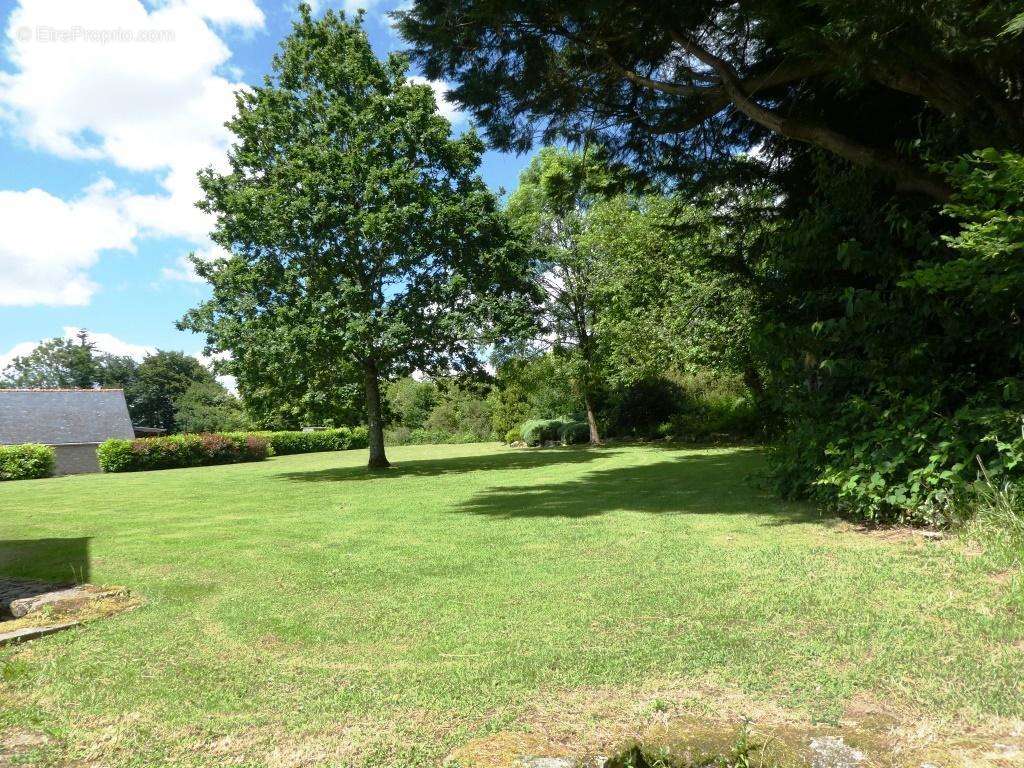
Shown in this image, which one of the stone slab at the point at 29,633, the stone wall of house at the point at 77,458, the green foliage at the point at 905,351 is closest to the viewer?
the stone slab at the point at 29,633

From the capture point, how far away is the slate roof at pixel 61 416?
3362 centimetres

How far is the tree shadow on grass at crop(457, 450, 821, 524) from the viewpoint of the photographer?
844 centimetres

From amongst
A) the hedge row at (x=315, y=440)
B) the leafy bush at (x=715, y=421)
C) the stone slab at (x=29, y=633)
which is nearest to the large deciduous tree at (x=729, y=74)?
the stone slab at (x=29, y=633)

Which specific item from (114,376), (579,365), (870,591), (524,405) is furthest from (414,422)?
(114,376)

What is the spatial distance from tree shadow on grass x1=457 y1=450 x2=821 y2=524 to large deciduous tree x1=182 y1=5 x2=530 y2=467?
258 inches

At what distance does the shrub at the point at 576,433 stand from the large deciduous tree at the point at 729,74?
71.4 ft

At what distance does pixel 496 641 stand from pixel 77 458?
3810 centimetres

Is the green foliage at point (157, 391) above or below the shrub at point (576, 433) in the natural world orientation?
above

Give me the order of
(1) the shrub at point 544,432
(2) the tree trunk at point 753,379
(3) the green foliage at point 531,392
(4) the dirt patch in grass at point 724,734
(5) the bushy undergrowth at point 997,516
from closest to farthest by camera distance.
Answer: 1. (4) the dirt patch in grass at point 724,734
2. (5) the bushy undergrowth at point 997,516
3. (2) the tree trunk at point 753,379
4. (3) the green foliage at point 531,392
5. (1) the shrub at point 544,432

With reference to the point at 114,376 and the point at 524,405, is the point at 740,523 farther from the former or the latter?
the point at 114,376

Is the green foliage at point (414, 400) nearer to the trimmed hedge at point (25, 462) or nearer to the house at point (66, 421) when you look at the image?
the house at point (66, 421)

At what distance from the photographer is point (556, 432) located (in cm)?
3122

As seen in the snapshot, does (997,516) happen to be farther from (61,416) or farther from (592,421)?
(61,416)

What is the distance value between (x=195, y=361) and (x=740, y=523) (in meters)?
73.0
